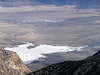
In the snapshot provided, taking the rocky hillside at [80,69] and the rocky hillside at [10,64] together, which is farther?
the rocky hillside at [10,64]

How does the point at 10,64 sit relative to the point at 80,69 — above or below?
below

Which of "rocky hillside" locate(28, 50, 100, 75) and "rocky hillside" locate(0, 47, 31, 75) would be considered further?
"rocky hillside" locate(0, 47, 31, 75)

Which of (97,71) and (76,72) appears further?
(76,72)

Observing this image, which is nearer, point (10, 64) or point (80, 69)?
point (80, 69)

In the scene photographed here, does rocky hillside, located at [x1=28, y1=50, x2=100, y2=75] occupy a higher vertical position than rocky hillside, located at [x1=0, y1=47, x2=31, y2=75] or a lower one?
higher

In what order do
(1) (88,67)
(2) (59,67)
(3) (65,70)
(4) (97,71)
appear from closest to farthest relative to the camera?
(4) (97,71)
(1) (88,67)
(3) (65,70)
(2) (59,67)

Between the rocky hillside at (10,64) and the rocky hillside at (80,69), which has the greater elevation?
the rocky hillside at (80,69)

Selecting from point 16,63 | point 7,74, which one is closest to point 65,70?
point 7,74

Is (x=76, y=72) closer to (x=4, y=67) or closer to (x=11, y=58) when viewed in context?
(x=4, y=67)
